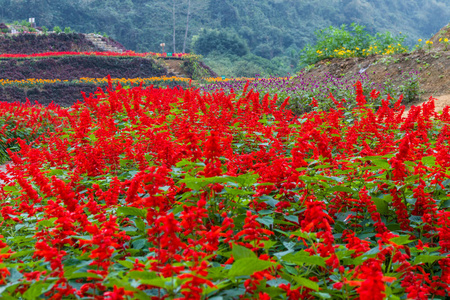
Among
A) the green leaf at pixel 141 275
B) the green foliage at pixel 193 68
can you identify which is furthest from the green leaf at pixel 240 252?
the green foliage at pixel 193 68

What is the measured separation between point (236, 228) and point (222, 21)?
161ft

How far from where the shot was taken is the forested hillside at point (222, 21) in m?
39.9

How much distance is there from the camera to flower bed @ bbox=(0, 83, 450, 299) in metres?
1.33

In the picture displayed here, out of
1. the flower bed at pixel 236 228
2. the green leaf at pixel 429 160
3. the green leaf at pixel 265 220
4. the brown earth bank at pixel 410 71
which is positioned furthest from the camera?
the brown earth bank at pixel 410 71

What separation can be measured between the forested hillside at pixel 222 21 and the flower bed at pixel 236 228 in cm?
3336

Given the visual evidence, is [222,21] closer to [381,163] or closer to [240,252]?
[381,163]

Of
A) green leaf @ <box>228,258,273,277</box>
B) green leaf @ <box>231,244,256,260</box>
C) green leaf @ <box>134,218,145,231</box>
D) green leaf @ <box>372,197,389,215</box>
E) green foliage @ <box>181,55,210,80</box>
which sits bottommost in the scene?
green foliage @ <box>181,55,210,80</box>

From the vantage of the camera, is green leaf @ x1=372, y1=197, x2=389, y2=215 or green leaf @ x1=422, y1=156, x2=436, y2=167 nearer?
green leaf @ x1=372, y1=197, x2=389, y2=215

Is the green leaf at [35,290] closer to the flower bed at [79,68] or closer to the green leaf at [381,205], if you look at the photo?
the green leaf at [381,205]

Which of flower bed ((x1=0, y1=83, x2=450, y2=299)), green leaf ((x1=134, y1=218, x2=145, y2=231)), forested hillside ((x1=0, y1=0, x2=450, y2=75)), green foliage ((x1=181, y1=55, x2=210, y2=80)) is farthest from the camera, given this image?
forested hillside ((x1=0, y1=0, x2=450, y2=75))

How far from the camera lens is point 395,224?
7.17ft

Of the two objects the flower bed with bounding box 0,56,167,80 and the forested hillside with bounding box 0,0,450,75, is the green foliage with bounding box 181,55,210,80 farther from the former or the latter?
the forested hillside with bounding box 0,0,450,75

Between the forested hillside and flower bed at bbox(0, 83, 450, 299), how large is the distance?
33.4 metres

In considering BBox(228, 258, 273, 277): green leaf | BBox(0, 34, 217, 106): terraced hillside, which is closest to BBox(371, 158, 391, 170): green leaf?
BBox(228, 258, 273, 277): green leaf
